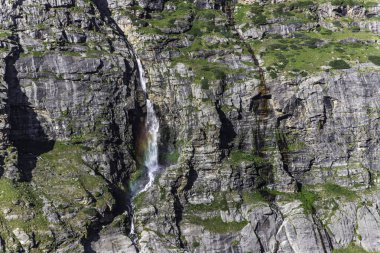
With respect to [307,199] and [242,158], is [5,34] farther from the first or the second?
[307,199]

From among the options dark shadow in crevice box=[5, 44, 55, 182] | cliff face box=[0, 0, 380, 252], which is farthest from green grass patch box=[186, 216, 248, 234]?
dark shadow in crevice box=[5, 44, 55, 182]

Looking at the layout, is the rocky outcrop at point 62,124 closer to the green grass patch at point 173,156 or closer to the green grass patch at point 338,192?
the green grass patch at point 173,156

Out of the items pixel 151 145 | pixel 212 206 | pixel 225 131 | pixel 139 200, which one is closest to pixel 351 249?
pixel 212 206

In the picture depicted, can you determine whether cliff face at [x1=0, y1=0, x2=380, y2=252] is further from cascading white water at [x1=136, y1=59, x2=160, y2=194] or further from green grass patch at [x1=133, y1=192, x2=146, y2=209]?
cascading white water at [x1=136, y1=59, x2=160, y2=194]

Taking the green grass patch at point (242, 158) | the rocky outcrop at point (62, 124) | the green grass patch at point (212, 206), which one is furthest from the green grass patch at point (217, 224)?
the rocky outcrop at point (62, 124)

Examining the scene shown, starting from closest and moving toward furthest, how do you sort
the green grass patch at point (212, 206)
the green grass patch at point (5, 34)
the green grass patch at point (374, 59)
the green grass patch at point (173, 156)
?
the green grass patch at point (212, 206) → the green grass patch at point (5, 34) → the green grass patch at point (173, 156) → the green grass patch at point (374, 59)

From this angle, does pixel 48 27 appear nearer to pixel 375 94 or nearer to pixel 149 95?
pixel 149 95
